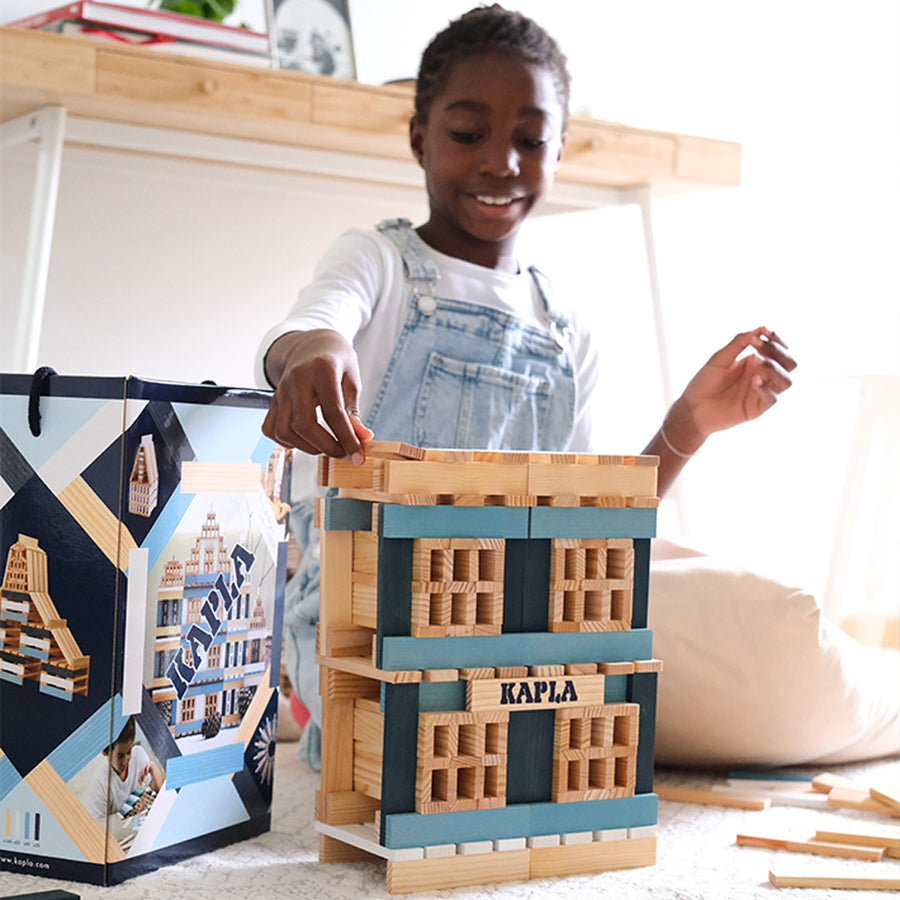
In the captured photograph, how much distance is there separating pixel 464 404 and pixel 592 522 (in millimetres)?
365

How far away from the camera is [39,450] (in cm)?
A: 74

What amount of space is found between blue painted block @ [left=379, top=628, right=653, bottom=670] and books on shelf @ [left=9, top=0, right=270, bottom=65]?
3.10 feet

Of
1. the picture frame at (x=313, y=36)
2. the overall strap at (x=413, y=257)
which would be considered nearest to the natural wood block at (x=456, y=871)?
the overall strap at (x=413, y=257)

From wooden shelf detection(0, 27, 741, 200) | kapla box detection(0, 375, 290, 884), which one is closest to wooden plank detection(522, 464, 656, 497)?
kapla box detection(0, 375, 290, 884)

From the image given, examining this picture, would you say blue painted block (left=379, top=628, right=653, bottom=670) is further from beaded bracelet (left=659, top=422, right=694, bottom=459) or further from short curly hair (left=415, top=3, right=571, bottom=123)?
short curly hair (left=415, top=3, right=571, bottom=123)

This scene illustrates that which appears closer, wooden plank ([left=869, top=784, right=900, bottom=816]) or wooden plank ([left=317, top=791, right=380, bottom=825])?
wooden plank ([left=317, top=791, right=380, bottom=825])

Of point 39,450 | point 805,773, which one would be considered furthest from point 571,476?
point 805,773

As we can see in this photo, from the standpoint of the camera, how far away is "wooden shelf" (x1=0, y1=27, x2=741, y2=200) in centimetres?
127

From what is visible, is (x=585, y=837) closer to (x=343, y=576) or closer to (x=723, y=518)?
(x=343, y=576)

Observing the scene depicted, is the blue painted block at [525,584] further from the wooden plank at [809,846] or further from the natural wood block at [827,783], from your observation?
the natural wood block at [827,783]

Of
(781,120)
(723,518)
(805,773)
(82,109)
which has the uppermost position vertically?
(781,120)

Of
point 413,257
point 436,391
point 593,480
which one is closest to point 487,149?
point 413,257

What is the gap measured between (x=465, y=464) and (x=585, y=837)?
27 cm

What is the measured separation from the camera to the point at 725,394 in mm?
1015
